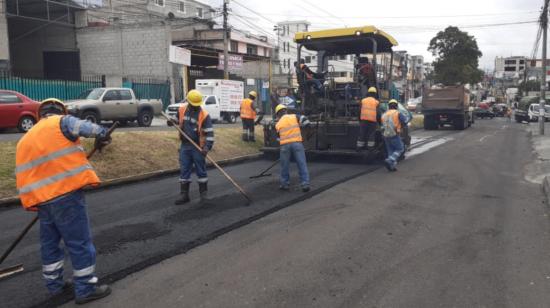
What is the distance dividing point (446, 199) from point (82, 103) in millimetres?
12847

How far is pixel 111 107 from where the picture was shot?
1727 cm

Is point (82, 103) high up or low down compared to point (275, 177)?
up

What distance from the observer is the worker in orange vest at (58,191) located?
3959 millimetres

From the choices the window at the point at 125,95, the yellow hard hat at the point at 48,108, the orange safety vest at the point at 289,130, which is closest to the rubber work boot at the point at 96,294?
the yellow hard hat at the point at 48,108

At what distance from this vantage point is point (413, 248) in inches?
209

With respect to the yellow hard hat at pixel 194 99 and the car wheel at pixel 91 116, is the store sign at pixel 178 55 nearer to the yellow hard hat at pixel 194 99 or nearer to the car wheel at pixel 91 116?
the car wheel at pixel 91 116

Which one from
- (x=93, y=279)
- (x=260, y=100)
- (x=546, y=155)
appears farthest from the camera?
(x=260, y=100)

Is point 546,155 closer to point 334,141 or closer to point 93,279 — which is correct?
point 334,141

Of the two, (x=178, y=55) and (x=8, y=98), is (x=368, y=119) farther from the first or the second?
(x=178, y=55)

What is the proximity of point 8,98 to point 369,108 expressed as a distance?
34.1 feet

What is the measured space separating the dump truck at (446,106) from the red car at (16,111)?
63.4 ft

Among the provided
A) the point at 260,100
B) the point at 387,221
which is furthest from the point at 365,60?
the point at 260,100

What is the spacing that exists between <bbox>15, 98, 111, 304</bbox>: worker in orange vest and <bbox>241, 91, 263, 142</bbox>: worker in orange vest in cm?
1000

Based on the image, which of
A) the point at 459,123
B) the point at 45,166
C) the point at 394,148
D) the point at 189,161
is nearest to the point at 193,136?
the point at 189,161
